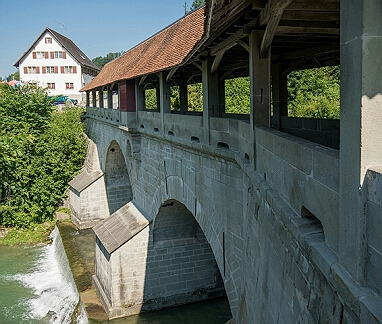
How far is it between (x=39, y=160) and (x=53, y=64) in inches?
1132

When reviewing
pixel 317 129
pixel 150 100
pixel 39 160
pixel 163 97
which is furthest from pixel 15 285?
pixel 150 100

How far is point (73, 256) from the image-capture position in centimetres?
2022

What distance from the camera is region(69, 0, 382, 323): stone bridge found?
2.56m

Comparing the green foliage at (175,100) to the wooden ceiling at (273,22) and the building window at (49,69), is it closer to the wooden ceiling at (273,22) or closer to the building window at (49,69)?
the building window at (49,69)

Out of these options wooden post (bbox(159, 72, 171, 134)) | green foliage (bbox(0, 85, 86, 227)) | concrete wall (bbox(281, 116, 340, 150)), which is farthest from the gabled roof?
concrete wall (bbox(281, 116, 340, 150))

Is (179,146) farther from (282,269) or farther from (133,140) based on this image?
(282,269)

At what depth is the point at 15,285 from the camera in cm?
1919

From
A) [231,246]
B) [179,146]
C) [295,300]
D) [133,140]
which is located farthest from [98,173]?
[295,300]

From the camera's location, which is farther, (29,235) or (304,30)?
(29,235)

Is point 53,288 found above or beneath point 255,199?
beneath

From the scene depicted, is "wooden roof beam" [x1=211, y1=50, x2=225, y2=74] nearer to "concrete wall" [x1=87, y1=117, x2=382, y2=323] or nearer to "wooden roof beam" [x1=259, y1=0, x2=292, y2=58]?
"concrete wall" [x1=87, y1=117, x2=382, y2=323]

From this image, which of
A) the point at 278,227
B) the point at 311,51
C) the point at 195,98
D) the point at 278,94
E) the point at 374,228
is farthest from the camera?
the point at 195,98

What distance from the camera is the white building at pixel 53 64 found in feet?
171

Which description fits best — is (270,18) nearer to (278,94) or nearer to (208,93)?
(208,93)
